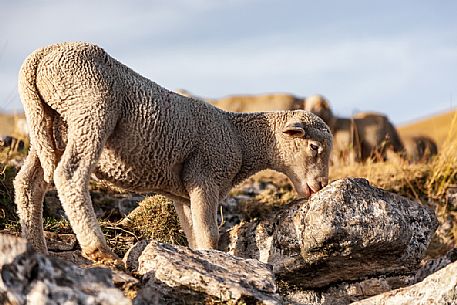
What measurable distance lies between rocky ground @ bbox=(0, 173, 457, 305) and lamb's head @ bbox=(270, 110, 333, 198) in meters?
0.43

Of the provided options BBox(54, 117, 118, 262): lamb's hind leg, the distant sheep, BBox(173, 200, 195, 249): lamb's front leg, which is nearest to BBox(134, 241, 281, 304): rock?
BBox(54, 117, 118, 262): lamb's hind leg

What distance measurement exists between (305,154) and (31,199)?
3.13 metres

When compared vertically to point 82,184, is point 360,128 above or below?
above

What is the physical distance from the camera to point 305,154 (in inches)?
374

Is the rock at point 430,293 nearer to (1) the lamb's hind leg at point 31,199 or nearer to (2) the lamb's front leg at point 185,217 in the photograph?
(2) the lamb's front leg at point 185,217

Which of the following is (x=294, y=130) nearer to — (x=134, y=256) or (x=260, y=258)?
(x=260, y=258)

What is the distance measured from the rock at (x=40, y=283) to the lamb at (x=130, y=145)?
194 centimetres

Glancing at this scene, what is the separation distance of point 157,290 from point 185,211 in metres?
3.14

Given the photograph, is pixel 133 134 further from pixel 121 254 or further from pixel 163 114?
pixel 121 254

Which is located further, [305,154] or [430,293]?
[305,154]

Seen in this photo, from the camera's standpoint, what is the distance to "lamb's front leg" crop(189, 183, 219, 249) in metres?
8.59

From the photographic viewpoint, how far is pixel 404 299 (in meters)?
6.53

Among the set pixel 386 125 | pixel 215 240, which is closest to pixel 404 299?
pixel 215 240

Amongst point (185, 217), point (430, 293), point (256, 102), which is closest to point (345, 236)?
point (430, 293)
